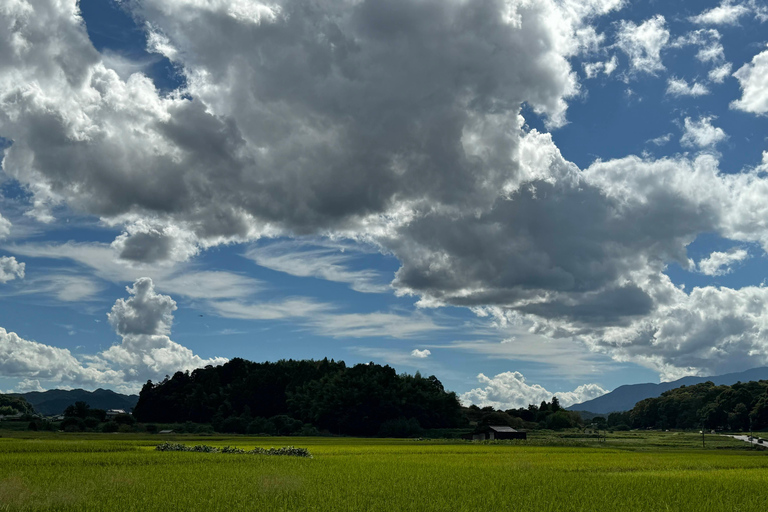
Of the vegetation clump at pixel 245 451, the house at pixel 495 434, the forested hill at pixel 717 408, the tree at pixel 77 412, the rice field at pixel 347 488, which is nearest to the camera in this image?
the rice field at pixel 347 488

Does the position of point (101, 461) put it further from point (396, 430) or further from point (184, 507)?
point (396, 430)

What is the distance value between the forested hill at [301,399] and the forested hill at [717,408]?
193 feet

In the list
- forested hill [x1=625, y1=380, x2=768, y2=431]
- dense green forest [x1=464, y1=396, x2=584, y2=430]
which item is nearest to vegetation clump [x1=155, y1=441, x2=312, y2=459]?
dense green forest [x1=464, y1=396, x2=584, y2=430]

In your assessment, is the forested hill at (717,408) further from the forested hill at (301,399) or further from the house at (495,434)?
the forested hill at (301,399)

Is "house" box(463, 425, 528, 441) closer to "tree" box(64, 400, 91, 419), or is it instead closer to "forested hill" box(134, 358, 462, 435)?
"forested hill" box(134, 358, 462, 435)

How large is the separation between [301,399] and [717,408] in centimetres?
10636

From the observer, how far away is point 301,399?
142 metres

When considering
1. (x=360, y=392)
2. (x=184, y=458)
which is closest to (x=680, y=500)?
(x=184, y=458)

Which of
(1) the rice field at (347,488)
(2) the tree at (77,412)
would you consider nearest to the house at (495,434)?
(1) the rice field at (347,488)

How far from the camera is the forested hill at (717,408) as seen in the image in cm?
14288

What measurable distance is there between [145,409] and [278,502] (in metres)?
145

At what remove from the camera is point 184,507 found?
20.7 m

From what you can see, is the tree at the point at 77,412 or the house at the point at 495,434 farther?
the tree at the point at 77,412

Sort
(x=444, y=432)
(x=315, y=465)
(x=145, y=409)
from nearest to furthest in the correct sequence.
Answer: (x=315, y=465), (x=444, y=432), (x=145, y=409)
